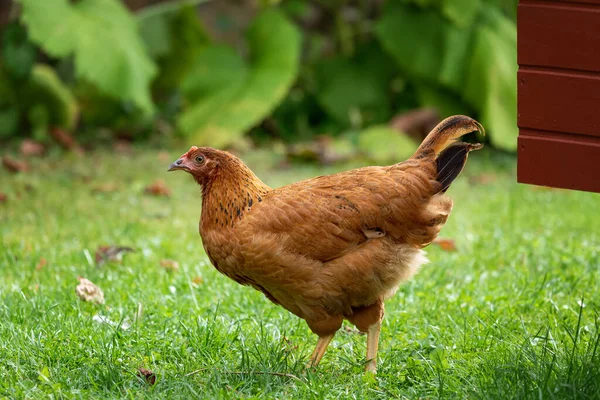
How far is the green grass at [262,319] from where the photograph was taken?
3.46 meters

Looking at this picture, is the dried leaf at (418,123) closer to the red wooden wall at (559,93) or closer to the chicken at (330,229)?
the chicken at (330,229)

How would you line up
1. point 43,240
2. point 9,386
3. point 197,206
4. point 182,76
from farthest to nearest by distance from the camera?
1. point 182,76
2. point 197,206
3. point 43,240
4. point 9,386

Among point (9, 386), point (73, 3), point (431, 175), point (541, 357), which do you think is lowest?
point (9, 386)

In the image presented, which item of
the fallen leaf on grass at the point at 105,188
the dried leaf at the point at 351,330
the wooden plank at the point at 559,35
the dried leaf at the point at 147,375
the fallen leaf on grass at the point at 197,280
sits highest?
the wooden plank at the point at 559,35

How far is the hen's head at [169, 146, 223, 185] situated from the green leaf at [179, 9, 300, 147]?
4.20 m

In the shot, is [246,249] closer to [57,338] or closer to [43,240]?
[57,338]

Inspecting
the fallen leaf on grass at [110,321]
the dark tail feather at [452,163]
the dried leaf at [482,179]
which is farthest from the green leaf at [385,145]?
the fallen leaf on grass at [110,321]

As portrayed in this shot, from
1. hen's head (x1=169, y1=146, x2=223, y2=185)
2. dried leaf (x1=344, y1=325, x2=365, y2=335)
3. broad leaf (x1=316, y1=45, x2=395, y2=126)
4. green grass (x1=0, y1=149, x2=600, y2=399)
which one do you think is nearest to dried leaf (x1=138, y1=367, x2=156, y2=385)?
green grass (x1=0, y1=149, x2=600, y2=399)

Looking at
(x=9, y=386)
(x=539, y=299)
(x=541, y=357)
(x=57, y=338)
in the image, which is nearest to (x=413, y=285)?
(x=539, y=299)

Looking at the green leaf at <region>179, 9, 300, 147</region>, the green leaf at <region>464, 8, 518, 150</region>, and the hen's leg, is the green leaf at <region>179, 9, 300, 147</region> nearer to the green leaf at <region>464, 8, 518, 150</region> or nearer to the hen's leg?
the green leaf at <region>464, 8, 518, 150</region>

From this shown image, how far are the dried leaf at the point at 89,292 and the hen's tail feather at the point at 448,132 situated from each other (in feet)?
5.77

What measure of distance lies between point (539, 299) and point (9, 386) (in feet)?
8.54

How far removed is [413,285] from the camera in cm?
484

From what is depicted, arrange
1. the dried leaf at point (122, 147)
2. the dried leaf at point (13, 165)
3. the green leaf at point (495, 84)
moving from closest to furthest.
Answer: the dried leaf at point (13, 165) < the green leaf at point (495, 84) < the dried leaf at point (122, 147)
